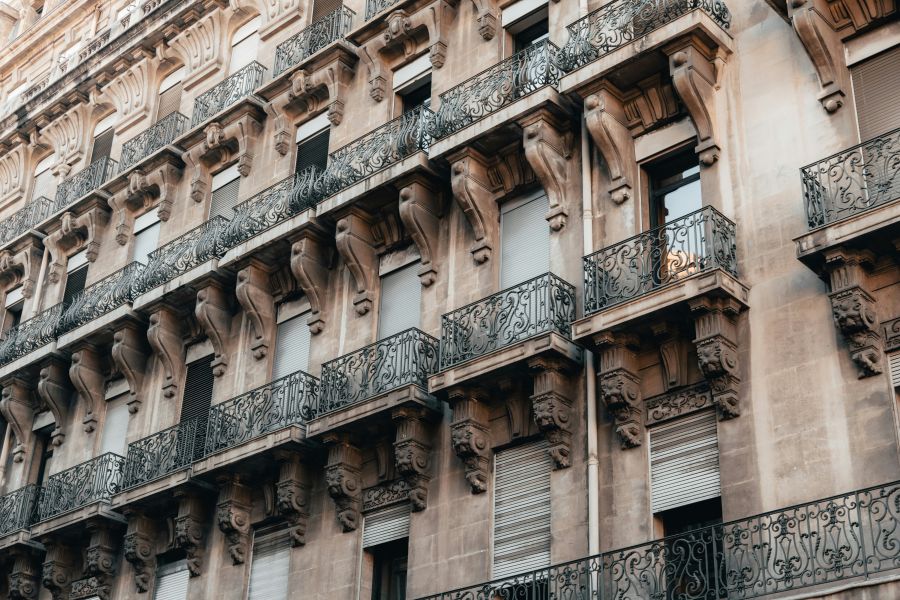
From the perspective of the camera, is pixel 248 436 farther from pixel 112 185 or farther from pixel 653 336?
pixel 112 185

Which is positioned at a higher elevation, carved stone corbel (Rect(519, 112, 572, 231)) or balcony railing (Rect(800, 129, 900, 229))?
carved stone corbel (Rect(519, 112, 572, 231))

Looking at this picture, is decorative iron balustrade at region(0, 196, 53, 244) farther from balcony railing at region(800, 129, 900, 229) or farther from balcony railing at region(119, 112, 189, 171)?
balcony railing at region(800, 129, 900, 229)

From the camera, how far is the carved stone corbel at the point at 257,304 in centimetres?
2370

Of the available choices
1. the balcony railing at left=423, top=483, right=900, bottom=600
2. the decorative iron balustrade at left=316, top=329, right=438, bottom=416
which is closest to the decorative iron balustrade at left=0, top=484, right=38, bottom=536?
the decorative iron balustrade at left=316, top=329, right=438, bottom=416

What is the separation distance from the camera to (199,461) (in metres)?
22.2

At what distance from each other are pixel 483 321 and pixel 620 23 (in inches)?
196

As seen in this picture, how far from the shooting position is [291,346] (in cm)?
2353

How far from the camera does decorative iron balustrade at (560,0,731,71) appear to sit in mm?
18719

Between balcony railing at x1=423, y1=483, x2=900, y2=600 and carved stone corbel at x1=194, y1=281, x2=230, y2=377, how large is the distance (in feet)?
31.8

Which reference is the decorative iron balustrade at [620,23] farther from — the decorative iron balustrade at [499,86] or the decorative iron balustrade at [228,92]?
the decorative iron balustrade at [228,92]

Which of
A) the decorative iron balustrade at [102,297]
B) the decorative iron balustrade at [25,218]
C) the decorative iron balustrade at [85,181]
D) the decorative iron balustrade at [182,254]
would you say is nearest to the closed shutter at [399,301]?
the decorative iron balustrade at [182,254]

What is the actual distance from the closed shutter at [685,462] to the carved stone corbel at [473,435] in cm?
274

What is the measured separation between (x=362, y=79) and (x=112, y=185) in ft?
25.0

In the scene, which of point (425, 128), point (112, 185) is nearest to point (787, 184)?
point (425, 128)
